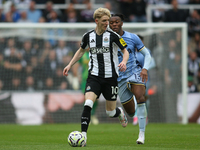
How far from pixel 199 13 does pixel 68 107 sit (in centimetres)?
699

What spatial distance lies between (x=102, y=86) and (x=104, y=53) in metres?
0.55

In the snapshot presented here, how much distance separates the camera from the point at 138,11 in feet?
53.3

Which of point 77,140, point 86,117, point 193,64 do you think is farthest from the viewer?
point 193,64

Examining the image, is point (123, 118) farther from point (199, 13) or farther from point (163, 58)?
point (199, 13)

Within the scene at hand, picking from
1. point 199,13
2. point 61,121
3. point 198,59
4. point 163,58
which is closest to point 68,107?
point 61,121

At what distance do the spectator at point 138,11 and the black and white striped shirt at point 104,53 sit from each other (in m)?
9.71

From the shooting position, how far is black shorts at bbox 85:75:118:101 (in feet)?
21.8

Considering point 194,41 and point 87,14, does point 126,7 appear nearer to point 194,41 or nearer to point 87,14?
point 87,14

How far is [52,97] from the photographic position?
13.9 meters

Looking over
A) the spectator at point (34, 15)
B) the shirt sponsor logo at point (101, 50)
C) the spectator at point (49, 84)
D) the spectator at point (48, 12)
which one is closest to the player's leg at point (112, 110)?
the shirt sponsor logo at point (101, 50)

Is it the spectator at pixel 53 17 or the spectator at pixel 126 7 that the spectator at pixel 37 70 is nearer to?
the spectator at pixel 53 17

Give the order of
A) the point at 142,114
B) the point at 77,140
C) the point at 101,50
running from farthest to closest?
the point at 142,114
the point at 101,50
the point at 77,140

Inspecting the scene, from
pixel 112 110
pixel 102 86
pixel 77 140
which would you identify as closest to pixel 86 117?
pixel 77 140

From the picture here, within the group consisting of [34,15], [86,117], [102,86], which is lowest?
[86,117]
